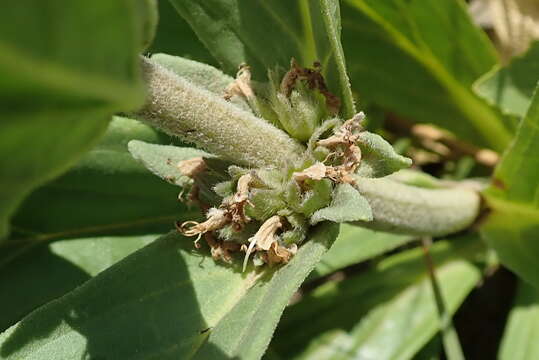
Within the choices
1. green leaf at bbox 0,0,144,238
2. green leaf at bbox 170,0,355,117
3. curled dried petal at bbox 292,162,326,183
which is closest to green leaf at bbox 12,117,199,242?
green leaf at bbox 170,0,355,117

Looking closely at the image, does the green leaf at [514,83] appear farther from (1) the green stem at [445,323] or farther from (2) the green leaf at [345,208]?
(2) the green leaf at [345,208]

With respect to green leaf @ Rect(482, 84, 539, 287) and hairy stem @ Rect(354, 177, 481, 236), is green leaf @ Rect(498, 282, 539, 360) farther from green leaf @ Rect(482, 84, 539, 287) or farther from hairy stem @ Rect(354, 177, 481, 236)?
hairy stem @ Rect(354, 177, 481, 236)

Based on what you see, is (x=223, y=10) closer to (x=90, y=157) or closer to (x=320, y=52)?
(x=320, y=52)

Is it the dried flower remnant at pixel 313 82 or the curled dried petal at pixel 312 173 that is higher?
the dried flower remnant at pixel 313 82

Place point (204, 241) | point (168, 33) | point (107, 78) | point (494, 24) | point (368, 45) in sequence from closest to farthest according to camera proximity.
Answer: point (107, 78), point (204, 241), point (168, 33), point (368, 45), point (494, 24)

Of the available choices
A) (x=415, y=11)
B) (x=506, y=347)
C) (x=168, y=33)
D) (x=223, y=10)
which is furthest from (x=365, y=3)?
(x=506, y=347)

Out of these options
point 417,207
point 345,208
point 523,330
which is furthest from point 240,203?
point 523,330

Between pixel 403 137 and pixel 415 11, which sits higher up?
pixel 415 11

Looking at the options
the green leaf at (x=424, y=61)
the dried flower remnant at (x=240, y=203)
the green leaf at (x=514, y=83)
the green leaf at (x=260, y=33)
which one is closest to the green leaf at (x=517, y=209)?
the green leaf at (x=514, y=83)
